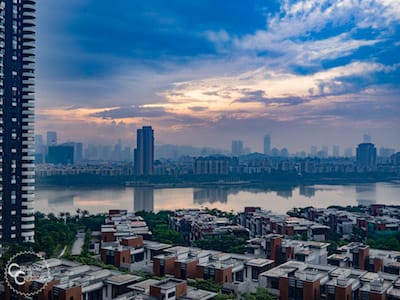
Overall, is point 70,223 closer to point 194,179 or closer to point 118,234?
point 118,234

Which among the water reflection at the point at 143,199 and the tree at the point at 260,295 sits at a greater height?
the tree at the point at 260,295

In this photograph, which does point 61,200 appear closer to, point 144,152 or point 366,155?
point 144,152

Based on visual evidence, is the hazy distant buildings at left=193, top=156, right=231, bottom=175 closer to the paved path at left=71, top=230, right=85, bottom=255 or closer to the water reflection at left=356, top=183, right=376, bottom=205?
the water reflection at left=356, top=183, right=376, bottom=205

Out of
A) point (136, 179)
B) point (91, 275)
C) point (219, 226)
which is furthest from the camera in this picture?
point (136, 179)

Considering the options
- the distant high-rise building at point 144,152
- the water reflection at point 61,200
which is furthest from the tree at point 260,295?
the distant high-rise building at point 144,152

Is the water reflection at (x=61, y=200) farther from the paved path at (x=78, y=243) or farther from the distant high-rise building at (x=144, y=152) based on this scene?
the distant high-rise building at (x=144, y=152)

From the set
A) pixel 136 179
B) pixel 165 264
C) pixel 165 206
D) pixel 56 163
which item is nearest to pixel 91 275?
pixel 165 264

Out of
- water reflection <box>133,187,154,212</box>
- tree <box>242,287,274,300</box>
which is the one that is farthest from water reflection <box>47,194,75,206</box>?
tree <box>242,287,274,300</box>
